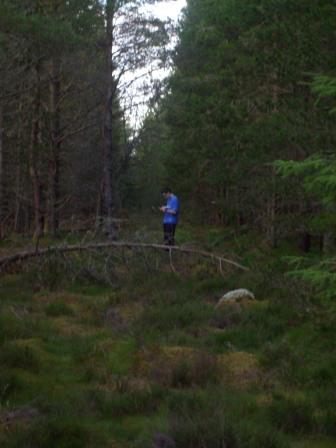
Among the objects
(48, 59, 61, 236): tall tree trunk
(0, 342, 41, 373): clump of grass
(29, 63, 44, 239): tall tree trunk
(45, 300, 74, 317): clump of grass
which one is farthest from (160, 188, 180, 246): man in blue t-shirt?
(0, 342, 41, 373): clump of grass

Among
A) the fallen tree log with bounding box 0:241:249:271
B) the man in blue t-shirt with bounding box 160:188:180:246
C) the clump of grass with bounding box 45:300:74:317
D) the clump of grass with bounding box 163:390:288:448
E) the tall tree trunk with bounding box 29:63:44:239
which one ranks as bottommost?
the clump of grass with bounding box 163:390:288:448

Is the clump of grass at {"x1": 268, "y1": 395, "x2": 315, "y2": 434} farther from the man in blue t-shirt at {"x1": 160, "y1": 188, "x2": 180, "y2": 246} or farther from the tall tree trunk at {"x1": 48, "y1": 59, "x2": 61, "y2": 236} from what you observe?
the tall tree trunk at {"x1": 48, "y1": 59, "x2": 61, "y2": 236}

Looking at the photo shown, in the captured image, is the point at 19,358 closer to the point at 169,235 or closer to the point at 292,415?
the point at 292,415

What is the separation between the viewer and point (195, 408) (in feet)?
18.6

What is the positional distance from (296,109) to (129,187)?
27558mm

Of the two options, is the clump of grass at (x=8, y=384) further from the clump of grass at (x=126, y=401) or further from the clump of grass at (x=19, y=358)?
the clump of grass at (x=126, y=401)

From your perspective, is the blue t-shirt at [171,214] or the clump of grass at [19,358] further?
the blue t-shirt at [171,214]

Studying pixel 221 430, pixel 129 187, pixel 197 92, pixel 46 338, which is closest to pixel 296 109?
pixel 46 338

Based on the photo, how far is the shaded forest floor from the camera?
5.20 meters

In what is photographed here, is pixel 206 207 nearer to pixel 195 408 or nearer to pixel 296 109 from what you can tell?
pixel 296 109

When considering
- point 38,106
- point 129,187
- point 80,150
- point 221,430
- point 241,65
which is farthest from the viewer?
point 129,187

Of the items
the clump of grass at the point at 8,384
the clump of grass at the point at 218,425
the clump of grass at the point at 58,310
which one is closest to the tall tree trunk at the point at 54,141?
the clump of grass at the point at 58,310

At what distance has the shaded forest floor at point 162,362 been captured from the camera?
5199mm

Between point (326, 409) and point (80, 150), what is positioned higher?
point (80, 150)
